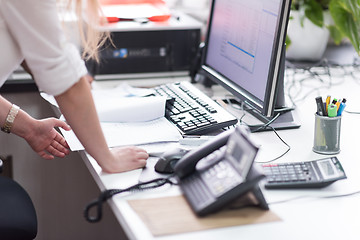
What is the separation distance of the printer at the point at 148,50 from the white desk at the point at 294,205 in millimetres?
626

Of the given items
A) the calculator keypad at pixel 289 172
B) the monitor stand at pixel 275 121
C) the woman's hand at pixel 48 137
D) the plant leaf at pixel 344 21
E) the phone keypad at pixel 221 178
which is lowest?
the woman's hand at pixel 48 137

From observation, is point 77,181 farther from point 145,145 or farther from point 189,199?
point 189,199

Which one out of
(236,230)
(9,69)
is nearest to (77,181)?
(9,69)

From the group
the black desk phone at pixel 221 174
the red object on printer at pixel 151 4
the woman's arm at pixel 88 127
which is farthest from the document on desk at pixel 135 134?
the red object on printer at pixel 151 4

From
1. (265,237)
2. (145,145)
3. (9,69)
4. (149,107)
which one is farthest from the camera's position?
(149,107)

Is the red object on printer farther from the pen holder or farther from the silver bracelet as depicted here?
the pen holder

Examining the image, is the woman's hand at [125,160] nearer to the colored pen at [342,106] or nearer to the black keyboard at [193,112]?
the black keyboard at [193,112]

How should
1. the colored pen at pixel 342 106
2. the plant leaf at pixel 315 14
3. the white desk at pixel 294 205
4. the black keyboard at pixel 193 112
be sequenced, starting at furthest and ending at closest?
the plant leaf at pixel 315 14 → the black keyboard at pixel 193 112 → the colored pen at pixel 342 106 → the white desk at pixel 294 205

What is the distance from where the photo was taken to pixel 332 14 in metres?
2.03

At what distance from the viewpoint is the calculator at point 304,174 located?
1.18 meters

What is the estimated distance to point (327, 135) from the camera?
1.36 meters

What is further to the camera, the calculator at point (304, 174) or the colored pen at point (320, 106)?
the colored pen at point (320, 106)

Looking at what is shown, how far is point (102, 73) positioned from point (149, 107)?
0.50 meters

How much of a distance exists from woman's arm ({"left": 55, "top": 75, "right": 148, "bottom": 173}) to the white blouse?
0.11 ft
